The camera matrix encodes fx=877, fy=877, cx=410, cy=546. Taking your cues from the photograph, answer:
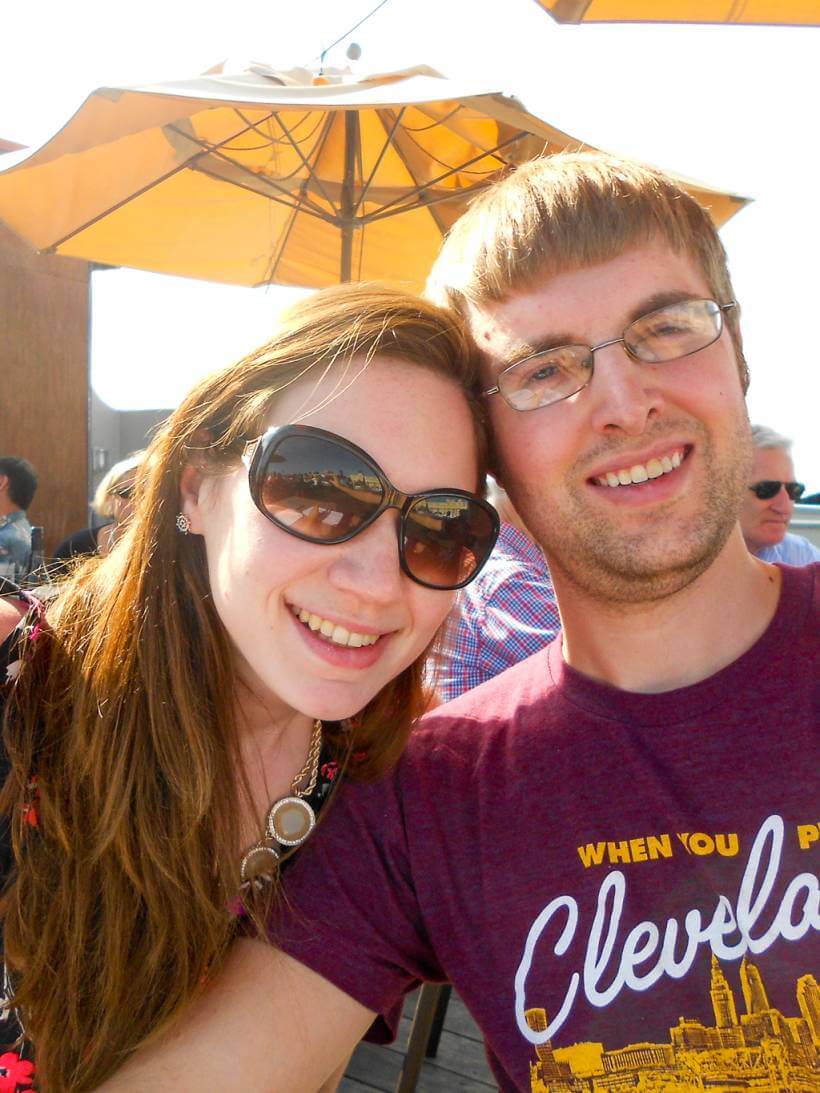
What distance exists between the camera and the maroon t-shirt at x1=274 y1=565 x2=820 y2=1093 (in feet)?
4.05

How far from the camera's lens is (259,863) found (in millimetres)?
1523

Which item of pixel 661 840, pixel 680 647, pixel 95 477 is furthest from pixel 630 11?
pixel 95 477

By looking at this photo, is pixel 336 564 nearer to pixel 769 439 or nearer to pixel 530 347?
pixel 530 347

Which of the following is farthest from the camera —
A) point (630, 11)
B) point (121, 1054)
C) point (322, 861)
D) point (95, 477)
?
point (95, 477)

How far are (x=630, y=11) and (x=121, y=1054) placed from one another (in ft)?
13.2

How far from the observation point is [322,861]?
1510mm

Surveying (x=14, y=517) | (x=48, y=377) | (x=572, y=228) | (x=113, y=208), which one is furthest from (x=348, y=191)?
(x=48, y=377)

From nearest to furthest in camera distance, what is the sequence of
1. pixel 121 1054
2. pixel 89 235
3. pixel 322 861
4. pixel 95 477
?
pixel 121 1054, pixel 322 861, pixel 89 235, pixel 95 477

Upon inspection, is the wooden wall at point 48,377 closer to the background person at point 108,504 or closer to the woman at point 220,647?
the background person at point 108,504

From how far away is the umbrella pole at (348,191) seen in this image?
460 cm

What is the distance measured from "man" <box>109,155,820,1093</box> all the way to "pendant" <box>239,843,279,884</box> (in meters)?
0.04

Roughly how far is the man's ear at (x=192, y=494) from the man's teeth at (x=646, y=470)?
73 centimetres

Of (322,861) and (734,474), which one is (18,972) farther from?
(734,474)

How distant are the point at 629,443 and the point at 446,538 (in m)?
0.36
